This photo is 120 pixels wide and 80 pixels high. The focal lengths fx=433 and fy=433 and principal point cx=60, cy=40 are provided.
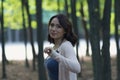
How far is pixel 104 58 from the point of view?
1369 centimetres

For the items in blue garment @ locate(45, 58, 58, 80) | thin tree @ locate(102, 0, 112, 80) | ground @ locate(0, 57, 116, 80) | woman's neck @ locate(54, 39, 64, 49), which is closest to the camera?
blue garment @ locate(45, 58, 58, 80)

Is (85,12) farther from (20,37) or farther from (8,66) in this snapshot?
(20,37)

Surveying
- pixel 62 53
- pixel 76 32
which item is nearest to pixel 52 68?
pixel 62 53

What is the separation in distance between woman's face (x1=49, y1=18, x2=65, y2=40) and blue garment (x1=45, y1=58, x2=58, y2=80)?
25 centimetres

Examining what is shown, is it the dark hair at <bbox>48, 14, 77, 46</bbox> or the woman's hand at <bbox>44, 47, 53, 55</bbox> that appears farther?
the dark hair at <bbox>48, 14, 77, 46</bbox>

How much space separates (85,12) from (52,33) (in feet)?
83.7

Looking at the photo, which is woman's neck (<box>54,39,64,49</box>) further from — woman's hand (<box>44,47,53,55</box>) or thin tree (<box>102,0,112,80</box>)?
thin tree (<box>102,0,112,80</box>)

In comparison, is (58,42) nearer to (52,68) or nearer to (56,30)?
(56,30)

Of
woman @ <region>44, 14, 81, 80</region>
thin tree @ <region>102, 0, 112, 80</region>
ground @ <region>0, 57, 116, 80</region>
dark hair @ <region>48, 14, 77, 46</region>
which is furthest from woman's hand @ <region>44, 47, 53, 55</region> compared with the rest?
ground @ <region>0, 57, 116, 80</region>

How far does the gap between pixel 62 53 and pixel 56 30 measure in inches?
Result: 9.8

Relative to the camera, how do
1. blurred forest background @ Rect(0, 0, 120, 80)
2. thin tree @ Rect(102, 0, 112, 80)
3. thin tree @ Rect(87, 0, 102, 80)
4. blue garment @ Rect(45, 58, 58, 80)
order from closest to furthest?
1. blue garment @ Rect(45, 58, 58, 80)
2. thin tree @ Rect(87, 0, 102, 80)
3. blurred forest background @ Rect(0, 0, 120, 80)
4. thin tree @ Rect(102, 0, 112, 80)

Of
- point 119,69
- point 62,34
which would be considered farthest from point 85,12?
point 62,34

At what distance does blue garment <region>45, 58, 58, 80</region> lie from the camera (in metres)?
4.48

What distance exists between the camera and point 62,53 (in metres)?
4.44
